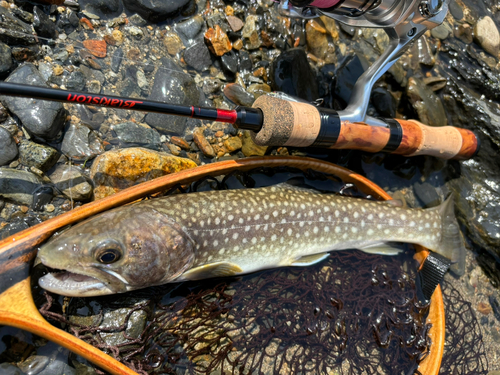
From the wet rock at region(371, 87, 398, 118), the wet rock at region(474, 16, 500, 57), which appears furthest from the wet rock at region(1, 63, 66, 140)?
the wet rock at region(474, 16, 500, 57)

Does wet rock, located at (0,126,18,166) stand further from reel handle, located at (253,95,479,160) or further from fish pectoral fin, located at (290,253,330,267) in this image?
fish pectoral fin, located at (290,253,330,267)

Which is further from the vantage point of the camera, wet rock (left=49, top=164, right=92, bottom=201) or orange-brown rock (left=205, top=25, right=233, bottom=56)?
orange-brown rock (left=205, top=25, right=233, bottom=56)

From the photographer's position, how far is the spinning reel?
2.93m

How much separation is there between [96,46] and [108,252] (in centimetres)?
228

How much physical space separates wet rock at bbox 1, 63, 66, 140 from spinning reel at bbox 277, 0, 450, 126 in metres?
2.31

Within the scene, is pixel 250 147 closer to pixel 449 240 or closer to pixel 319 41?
pixel 319 41

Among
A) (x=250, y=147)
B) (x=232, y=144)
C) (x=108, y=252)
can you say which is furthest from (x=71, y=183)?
(x=250, y=147)

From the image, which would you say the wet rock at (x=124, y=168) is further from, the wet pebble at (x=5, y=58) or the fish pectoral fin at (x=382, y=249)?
the fish pectoral fin at (x=382, y=249)

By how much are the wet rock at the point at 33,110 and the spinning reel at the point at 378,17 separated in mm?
2309

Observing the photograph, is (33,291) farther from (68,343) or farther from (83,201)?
(83,201)

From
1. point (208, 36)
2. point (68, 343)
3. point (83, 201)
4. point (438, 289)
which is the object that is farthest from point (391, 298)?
point (208, 36)

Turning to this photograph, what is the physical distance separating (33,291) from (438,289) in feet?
12.2

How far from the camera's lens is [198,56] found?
3902mm

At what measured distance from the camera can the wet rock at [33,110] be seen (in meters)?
3.01
